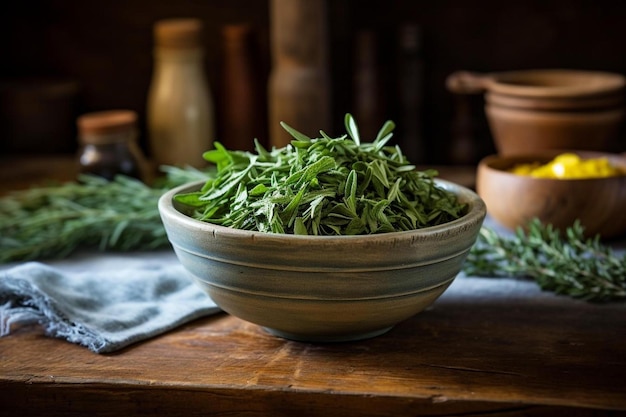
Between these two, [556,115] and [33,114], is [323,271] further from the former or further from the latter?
[33,114]

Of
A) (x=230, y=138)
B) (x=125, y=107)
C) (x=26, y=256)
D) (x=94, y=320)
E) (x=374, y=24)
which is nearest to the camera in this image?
(x=94, y=320)

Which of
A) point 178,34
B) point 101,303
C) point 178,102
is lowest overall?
point 101,303

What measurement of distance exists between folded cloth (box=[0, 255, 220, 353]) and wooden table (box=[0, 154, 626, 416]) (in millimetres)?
16

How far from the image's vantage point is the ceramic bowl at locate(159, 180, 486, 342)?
73 centimetres

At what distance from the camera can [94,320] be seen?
90cm

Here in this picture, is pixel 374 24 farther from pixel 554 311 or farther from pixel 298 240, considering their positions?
pixel 298 240

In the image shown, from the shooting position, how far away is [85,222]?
1.17 m

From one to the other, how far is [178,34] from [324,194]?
953mm

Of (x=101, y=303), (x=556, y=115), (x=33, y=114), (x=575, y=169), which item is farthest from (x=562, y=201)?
(x=33, y=114)

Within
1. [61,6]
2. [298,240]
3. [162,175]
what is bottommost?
[162,175]

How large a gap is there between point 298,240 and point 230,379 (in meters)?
0.15

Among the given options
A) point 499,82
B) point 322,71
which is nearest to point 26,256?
point 322,71

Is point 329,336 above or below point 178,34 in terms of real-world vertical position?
below

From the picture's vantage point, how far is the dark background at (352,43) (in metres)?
1.84
